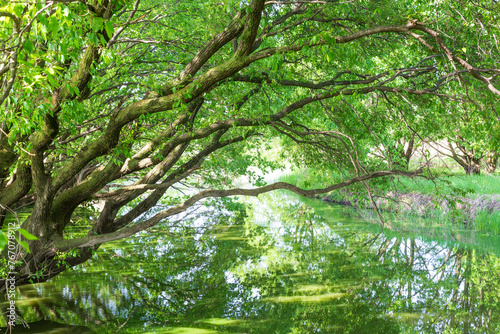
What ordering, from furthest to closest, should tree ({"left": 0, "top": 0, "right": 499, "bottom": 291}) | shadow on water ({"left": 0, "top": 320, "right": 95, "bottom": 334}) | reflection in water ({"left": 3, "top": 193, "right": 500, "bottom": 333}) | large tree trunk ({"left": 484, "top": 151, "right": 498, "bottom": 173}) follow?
large tree trunk ({"left": 484, "top": 151, "right": 498, "bottom": 173}), reflection in water ({"left": 3, "top": 193, "right": 500, "bottom": 333}), shadow on water ({"left": 0, "top": 320, "right": 95, "bottom": 334}), tree ({"left": 0, "top": 0, "right": 499, "bottom": 291})

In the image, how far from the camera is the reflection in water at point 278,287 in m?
6.52

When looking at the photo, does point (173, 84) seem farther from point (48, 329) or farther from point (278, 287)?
point (278, 287)

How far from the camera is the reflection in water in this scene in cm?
652

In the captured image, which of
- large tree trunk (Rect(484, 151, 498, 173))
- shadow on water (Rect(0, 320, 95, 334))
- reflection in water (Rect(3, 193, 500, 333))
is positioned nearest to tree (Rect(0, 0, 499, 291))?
shadow on water (Rect(0, 320, 95, 334))

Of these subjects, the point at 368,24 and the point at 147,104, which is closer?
the point at 147,104

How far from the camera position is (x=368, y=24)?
6445mm

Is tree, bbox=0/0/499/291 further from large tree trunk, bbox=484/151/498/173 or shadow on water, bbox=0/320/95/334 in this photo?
large tree trunk, bbox=484/151/498/173

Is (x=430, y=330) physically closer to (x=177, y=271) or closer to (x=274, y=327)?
(x=274, y=327)

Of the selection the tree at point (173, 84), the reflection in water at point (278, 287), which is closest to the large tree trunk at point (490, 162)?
the reflection in water at point (278, 287)

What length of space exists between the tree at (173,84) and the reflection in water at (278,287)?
44.5 inches

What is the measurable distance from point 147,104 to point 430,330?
5235 millimetres

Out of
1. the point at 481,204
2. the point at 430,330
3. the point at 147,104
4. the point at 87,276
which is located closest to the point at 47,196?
the point at 147,104

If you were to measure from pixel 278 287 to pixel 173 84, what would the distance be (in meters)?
4.59

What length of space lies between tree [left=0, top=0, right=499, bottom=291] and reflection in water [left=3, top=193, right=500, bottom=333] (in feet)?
3.71
